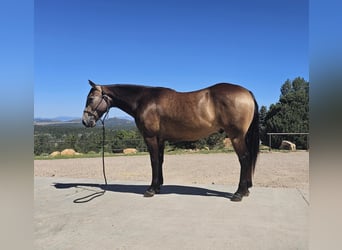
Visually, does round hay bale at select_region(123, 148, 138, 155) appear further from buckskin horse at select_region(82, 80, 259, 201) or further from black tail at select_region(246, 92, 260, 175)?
black tail at select_region(246, 92, 260, 175)

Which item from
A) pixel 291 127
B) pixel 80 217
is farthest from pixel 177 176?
pixel 291 127

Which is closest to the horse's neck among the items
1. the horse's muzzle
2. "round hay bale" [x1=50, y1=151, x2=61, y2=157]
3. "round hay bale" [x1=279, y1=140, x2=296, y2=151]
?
the horse's muzzle

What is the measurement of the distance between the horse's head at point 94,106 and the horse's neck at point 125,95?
0.16 m

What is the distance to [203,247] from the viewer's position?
2572mm

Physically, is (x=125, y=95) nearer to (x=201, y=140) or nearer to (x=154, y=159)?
(x=154, y=159)

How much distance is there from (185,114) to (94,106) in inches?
56.9

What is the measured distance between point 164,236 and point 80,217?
1213 mm

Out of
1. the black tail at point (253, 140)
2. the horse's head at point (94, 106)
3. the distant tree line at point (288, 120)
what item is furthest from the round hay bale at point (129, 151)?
the black tail at point (253, 140)

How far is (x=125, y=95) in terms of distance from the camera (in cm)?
496

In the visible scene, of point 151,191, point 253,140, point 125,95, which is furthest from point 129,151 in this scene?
point 253,140

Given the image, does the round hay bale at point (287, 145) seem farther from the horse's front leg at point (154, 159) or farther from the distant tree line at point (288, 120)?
the horse's front leg at point (154, 159)

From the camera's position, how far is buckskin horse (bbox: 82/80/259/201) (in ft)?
14.1
